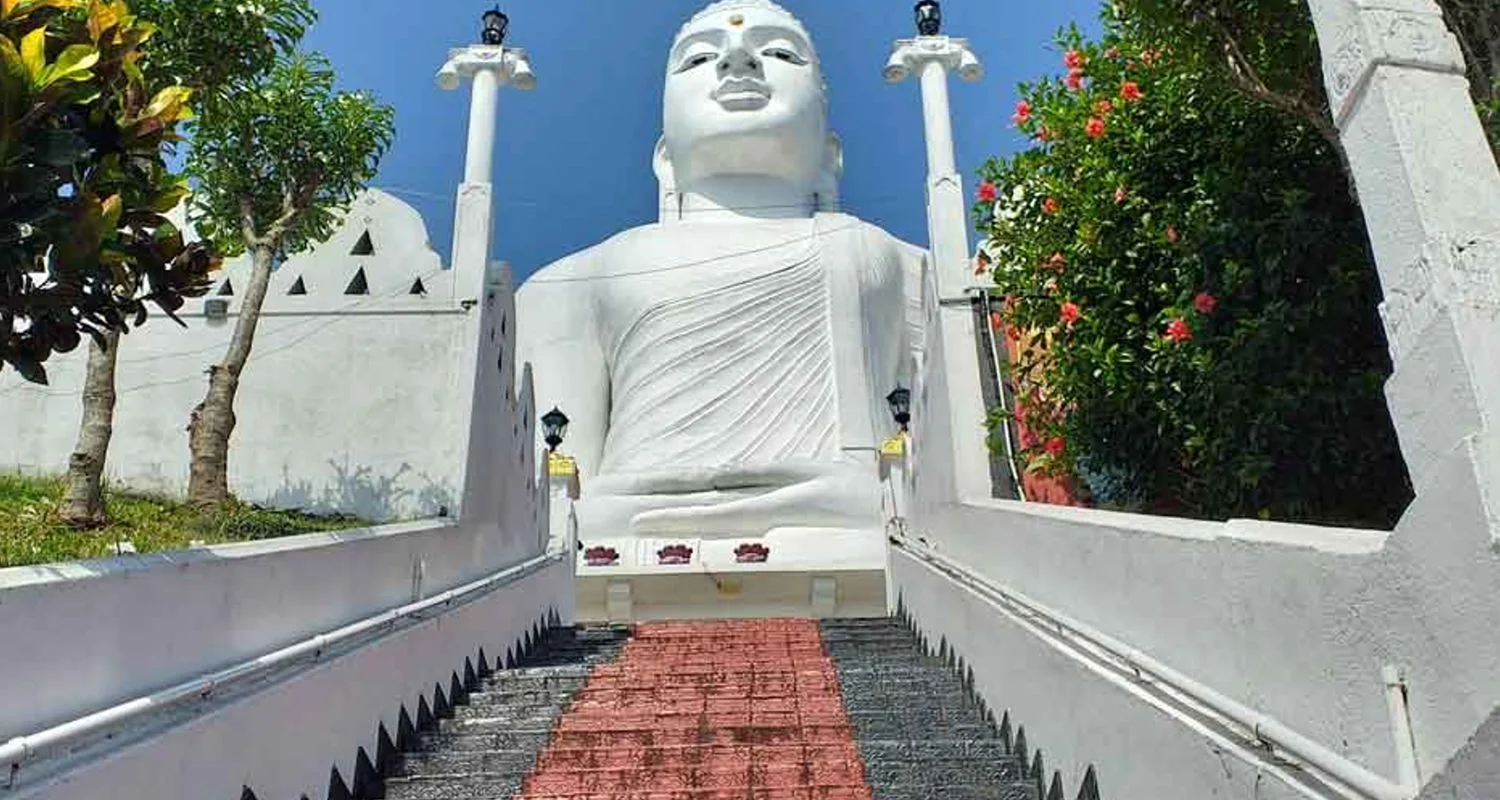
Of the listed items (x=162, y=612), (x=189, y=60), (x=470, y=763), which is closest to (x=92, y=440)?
(x=189, y=60)

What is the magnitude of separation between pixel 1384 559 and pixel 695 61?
12.5m

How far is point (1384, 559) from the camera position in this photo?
162cm

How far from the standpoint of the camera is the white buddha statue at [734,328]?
33.4 feet

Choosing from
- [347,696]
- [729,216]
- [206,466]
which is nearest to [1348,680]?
[347,696]

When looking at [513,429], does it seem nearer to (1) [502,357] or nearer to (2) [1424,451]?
(1) [502,357]

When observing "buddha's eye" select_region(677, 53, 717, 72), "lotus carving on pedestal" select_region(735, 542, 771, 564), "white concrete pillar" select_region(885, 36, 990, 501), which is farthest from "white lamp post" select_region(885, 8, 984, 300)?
"lotus carving on pedestal" select_region(735, 542, 771, 564)

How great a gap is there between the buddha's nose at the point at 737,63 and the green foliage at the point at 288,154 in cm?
492

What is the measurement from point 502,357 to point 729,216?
23.2 feet

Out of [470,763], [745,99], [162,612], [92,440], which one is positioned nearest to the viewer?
[162,612]

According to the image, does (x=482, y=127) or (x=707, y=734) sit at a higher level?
(x=482, y=127)

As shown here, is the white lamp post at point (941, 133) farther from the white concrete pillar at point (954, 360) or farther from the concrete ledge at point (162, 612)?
the concrete ledge at point (162, 612)

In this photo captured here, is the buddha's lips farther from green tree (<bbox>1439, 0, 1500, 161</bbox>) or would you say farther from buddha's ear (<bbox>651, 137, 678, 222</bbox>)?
green tree (<bbox>1439, 0, 1500, 161</bbox>)

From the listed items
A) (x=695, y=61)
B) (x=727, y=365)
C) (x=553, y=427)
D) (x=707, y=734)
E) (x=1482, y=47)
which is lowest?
(x=707, y=734)

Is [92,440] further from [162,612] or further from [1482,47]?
[1482,47]
